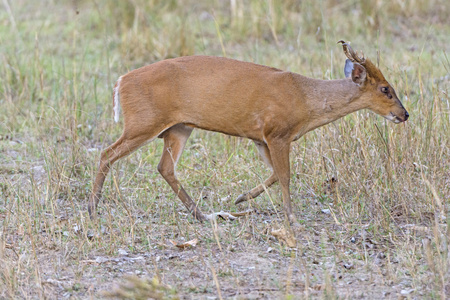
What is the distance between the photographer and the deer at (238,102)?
5.12 meters

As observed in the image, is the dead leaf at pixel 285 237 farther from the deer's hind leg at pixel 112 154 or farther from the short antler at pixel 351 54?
the short antler at pixel 351 54

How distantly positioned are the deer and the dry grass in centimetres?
34

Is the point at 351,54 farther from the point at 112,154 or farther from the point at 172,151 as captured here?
the point at 112,154

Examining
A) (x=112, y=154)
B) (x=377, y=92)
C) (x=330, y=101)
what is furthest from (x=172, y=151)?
(x=377, y=92)

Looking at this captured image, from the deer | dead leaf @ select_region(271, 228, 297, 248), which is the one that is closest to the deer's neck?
the deer

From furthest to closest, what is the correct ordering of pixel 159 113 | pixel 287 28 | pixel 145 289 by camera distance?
pixel 287 28
pixel 159 113
pixel 145 289

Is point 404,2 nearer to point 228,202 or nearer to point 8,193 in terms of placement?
point 228,202

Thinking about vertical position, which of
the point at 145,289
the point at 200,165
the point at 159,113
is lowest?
the point at 200,165

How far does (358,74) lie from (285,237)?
134cm

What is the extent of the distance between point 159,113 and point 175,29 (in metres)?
3.97

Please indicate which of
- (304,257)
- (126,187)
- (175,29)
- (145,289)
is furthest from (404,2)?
(145,289)

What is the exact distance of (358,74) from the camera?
206 inches

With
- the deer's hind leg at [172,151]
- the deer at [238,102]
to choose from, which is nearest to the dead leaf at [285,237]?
the deer at [238,102]

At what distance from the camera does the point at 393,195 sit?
5.22m
